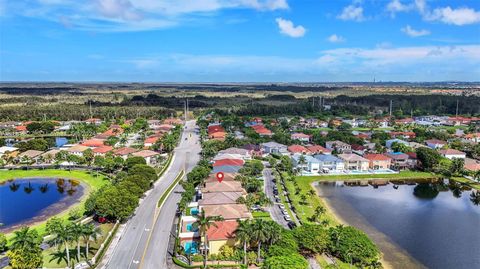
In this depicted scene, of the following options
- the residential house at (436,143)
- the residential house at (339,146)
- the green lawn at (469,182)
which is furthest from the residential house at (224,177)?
the residential house at (436,143)

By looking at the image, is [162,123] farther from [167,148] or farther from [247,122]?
[167,148]

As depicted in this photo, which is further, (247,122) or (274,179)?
(247,122)

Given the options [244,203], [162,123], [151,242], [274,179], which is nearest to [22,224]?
[151,242]

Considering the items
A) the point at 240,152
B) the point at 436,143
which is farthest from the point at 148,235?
the point at 436,143

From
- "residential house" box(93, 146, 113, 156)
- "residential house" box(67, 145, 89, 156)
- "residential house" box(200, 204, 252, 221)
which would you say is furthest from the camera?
"residential house" box(67, 145, 89, 156)

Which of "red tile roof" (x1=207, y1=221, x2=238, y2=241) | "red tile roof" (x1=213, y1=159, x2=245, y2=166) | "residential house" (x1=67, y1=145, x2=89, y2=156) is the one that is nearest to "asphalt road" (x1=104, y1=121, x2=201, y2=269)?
"red tile roof" (x1=207, y1=221, x2=238, y2=241)

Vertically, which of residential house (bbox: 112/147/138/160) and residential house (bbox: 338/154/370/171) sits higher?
residential house (bbox: 112/147/138/160)

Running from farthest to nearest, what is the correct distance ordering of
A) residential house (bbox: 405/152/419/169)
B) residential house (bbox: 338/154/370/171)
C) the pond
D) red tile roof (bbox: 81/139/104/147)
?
1. red tile roof (bbox: 81/139/104/147)
2. residential house (bbox: 405/152/419/169)
3. residential house (bbox: 338/154/370/171)
4. the pond

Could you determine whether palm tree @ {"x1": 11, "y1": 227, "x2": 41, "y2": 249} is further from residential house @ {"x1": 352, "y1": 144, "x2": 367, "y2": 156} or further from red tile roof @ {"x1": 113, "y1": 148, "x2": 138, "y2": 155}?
residential house @ {"x1": 352, "y1": 144, "x2": 367, "y2": 156}
